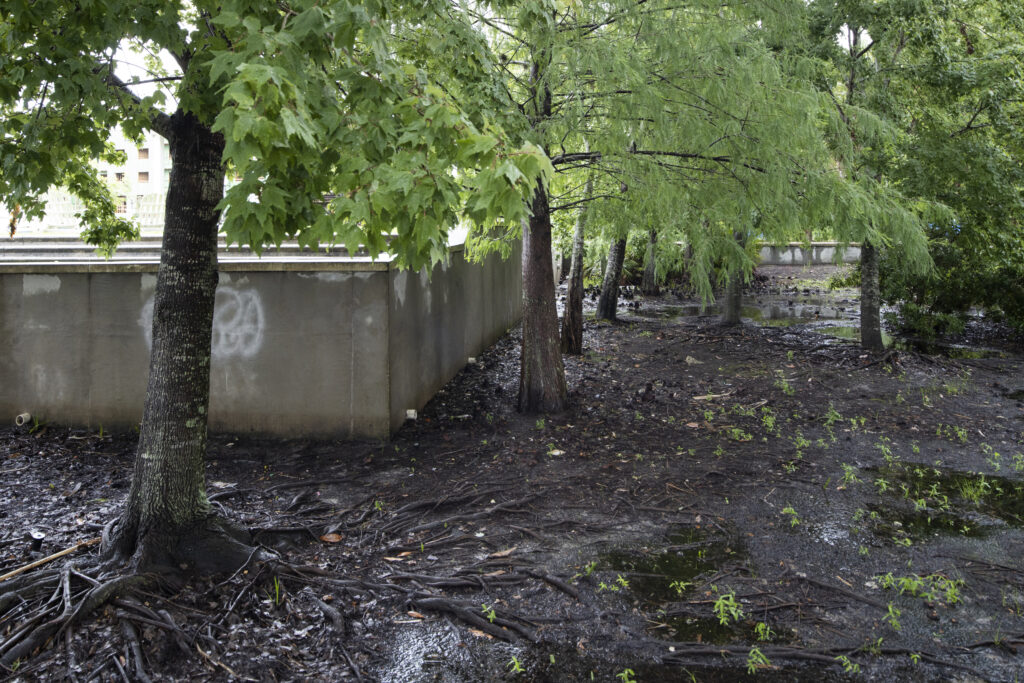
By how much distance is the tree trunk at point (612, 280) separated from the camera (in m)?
16.7

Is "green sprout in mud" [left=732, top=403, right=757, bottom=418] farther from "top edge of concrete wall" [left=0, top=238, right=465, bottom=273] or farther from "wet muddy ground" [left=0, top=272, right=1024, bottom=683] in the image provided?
"top edge of concrete wall" [left=0, top=238, right=465, bottom=273]

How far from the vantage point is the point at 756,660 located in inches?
157

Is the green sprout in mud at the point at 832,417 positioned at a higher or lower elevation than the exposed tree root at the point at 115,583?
higher

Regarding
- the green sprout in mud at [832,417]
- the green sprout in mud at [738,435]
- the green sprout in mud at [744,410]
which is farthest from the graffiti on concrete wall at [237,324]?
the green sprout in mud at [832,417]

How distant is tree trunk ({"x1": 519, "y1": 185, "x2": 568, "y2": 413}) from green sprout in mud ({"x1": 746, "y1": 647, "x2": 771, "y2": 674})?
529 cm

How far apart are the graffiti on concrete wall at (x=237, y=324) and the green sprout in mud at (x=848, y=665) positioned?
20.2 feet

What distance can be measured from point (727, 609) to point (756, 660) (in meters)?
0.54

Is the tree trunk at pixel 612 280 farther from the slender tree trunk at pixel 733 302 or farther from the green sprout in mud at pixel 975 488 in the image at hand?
the green sprout in mud at pixel 975 488

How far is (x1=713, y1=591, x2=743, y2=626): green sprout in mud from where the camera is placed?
4422mm

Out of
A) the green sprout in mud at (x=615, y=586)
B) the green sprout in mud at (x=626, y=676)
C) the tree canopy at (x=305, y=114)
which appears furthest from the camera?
the green sprout in mud at (x=615, y=586)

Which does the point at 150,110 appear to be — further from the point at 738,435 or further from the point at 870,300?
the point at 870,300

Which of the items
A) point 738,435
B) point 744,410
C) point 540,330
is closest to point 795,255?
point 744,410

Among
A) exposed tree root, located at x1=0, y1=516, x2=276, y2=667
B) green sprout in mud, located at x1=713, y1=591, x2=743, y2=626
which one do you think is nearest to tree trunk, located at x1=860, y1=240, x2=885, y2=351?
green sprout in mud, located at x1=713, y1=591, x2=743, y2=626

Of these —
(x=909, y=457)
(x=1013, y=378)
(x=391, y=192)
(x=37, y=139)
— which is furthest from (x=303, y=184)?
(x=1013, y=378)
